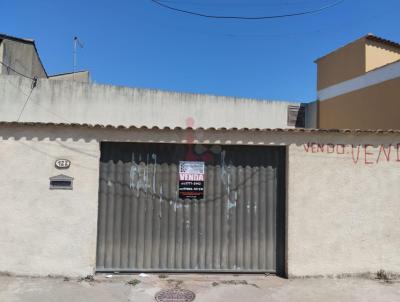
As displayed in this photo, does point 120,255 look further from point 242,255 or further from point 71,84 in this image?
point 71,84

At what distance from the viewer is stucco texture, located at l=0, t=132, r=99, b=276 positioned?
20.5ft

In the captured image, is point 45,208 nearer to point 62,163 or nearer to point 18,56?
point 62,163

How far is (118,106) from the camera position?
13.9 meters

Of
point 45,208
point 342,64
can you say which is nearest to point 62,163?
point 45,208

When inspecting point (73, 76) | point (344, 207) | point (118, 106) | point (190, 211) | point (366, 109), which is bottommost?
point (190, 211)

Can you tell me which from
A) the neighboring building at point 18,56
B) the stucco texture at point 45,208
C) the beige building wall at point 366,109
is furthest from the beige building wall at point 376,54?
the neighboring building at point 18,56

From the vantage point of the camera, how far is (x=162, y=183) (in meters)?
6.60

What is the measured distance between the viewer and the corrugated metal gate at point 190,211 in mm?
6492

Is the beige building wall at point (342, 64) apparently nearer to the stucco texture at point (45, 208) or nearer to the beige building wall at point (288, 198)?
the beige building wall at point (288, 198)

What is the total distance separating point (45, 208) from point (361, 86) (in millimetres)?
10678

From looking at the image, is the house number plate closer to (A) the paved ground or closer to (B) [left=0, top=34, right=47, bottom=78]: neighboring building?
(A) the paved ground

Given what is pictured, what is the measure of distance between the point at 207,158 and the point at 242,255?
1.66 metres

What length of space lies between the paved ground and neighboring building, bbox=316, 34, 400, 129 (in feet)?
21.3

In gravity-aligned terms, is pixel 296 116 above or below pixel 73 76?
below
